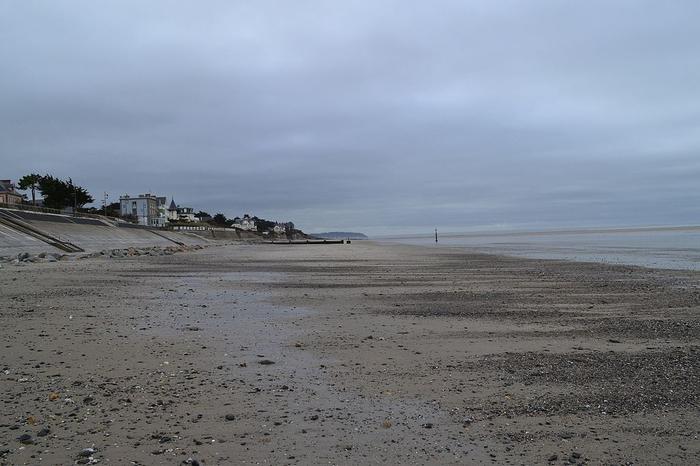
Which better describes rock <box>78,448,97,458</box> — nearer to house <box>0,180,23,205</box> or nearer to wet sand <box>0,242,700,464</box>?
wet sand <box>0,242,700,464</box>

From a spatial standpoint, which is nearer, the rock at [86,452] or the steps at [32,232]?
the rock at [86,452]

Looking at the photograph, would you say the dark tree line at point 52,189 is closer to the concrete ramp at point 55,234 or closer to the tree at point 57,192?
the tree at point 57,192

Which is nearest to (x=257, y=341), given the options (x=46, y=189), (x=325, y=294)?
(x=325, y=294)

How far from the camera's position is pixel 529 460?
3.86 meters

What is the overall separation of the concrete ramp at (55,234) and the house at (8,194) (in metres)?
45.3

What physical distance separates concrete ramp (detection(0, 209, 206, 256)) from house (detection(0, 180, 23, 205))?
149 feet

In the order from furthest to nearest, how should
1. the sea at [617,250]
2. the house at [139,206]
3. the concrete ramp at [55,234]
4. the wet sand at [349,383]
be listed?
the house at [139,206] → the concrete ramp at [55,234] → the sea at [617,250] → the wet sand at [349,383]

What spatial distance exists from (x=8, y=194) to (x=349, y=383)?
12190 centimetres

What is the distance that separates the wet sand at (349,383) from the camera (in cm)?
404

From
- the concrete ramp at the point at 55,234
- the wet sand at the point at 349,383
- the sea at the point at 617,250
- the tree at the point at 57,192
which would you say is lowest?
the wet sand at the point at 349,383

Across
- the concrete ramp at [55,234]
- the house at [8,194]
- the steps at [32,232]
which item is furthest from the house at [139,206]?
the steps at [32,232]

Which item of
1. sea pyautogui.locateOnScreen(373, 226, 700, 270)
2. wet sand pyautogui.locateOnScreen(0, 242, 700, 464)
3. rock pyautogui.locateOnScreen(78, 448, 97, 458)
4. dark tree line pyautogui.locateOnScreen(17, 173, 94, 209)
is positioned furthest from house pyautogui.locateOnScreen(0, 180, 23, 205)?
rock pyautogui.locateOnScreen(78, 448, 97, 458)

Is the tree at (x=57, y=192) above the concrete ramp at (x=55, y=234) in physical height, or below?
above

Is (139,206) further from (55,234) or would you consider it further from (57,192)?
(55,234)
